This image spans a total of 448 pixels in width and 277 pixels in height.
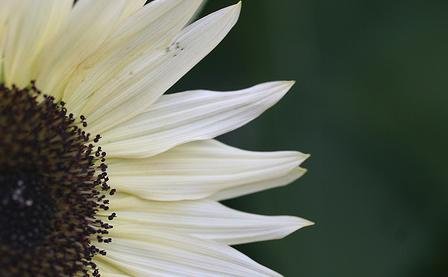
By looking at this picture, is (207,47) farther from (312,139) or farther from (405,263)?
(405,263)

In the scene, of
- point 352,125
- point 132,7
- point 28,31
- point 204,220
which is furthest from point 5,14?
point 352,125

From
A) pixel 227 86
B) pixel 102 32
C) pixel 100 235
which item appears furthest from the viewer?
pixel 227 86

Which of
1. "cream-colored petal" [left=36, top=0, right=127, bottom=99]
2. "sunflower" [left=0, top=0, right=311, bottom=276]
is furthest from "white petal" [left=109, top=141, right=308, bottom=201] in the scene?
"cream-colored petal" [left=36, top=0, right=127, bottom=99]

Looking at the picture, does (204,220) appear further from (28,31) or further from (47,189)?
(28,31)

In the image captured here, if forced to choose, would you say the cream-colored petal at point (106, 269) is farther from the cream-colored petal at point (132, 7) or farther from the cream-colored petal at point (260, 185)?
the cream-colored petal at point (132, 7)

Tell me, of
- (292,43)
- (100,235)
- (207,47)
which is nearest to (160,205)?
(100,235)

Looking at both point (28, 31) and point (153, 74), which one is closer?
point (28, 31)

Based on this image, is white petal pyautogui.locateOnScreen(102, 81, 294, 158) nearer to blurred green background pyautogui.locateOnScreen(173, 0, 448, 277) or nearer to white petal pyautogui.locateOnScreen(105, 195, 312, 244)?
white petal pyautogui.locateOnScreen(105, 195, 312, 244)
